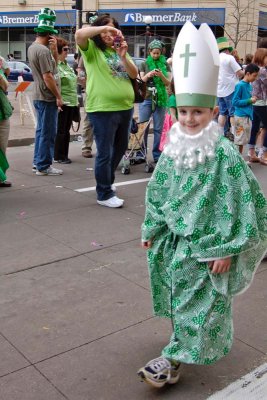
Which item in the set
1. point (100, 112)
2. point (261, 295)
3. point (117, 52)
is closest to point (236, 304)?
point (261, 295)

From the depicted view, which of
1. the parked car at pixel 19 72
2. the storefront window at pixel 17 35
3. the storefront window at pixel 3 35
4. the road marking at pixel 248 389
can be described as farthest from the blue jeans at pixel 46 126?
the storefront window at pixel 3 35

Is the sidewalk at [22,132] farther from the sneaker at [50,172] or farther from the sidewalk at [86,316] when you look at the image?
the sidewalk at [86,316]

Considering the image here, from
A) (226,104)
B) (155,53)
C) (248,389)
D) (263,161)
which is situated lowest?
(248,389)

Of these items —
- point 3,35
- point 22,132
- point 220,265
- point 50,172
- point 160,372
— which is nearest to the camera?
point 220,265

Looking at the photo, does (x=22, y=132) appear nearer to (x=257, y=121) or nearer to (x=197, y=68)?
(x=257, y=121)

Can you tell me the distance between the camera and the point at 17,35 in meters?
42.1

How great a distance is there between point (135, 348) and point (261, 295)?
1174 mm

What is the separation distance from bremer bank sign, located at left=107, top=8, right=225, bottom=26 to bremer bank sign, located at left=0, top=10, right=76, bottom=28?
3557mm

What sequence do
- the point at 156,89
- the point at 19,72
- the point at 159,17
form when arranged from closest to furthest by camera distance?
the point at 156,89 → the point at 19,72 → the point at 159,17

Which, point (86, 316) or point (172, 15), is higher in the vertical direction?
point (172, 15)

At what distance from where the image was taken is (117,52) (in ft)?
17.6

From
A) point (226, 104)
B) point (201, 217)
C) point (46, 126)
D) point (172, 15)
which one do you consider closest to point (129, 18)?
point (172, 15)

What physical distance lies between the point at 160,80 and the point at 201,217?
5.58 m

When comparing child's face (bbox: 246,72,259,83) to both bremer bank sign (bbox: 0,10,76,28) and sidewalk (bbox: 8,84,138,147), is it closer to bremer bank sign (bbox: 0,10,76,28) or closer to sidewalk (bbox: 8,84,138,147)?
sidewalk (bbox: 8,84,138,147)
